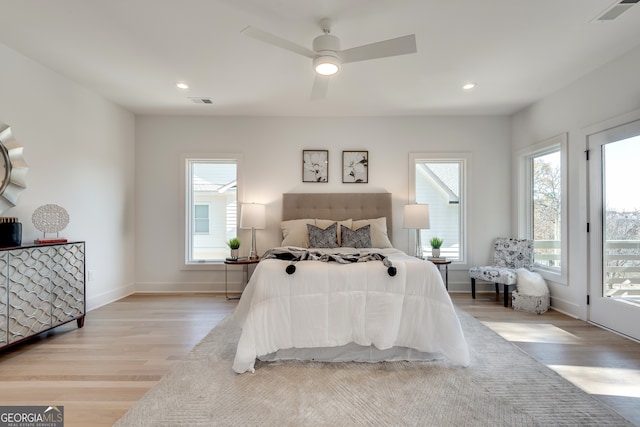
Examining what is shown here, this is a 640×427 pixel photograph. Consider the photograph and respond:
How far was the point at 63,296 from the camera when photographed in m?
2.95

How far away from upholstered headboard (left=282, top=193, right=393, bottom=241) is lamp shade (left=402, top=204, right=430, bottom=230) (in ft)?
1.20

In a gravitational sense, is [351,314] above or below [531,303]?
above

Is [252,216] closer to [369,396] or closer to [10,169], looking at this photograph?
[10,169]

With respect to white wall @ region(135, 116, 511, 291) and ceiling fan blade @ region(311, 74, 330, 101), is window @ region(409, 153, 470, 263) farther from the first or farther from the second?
ceiling fan blade @ region(311, 74, 330, 101)

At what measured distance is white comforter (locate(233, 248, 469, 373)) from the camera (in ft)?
7.34

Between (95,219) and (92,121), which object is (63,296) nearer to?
(95,219)

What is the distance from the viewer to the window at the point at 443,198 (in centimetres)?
479

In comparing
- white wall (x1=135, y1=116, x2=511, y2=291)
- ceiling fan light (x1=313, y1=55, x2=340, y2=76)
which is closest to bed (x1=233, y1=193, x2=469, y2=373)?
ceiling fan light (x1=313, y1=55, x2=340, y2=76)

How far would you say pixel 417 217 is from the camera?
4.23m

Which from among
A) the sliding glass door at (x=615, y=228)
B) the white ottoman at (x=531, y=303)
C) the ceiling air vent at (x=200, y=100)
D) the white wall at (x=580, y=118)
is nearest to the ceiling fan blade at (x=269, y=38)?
the ceiling air vent at (x=200, y=100)

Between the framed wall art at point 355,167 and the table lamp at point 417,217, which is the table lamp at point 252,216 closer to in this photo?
the framed wall art at point 355,167

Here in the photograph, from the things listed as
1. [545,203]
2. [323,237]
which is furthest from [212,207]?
[545,203]

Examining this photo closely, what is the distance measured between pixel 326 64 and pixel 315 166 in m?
2.37

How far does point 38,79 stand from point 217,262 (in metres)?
2.98
